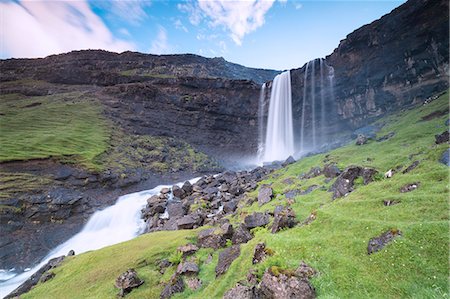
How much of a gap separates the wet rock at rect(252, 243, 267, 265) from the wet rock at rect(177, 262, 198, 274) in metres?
3.43

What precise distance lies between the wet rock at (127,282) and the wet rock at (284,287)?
6514 mm

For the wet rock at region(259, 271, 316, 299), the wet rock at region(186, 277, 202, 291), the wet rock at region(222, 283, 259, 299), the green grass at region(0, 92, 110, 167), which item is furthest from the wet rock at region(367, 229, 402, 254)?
the green grass at region(0, 92, 110, 167)

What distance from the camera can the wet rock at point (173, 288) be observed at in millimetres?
10266

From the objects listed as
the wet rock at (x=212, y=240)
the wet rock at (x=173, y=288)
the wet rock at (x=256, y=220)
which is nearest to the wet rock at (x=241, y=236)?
the wet rock at (x=212, y=240)

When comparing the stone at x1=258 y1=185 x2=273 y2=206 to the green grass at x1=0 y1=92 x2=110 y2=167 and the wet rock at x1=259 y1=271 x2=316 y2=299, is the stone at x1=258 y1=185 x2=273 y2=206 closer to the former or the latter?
the wet rock at x1=259 y1=271 x2=316 y2=299

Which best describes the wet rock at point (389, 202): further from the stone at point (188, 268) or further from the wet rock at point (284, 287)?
the stone at point (188, 268)

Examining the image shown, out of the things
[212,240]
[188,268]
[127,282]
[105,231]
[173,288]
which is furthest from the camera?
[105,231]

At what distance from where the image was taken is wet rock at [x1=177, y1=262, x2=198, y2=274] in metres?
11.1

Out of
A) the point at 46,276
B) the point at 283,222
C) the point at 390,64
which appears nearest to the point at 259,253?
the point at 283,222

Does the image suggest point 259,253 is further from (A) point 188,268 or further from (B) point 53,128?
(B) point 53,128

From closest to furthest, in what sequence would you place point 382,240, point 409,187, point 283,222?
1. point 382,240
2. point 409,187
3. point 283,222

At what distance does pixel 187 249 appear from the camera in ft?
43.1

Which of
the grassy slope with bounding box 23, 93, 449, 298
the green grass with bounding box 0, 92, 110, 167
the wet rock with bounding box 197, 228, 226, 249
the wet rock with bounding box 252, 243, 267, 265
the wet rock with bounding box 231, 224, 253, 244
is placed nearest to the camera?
the grassy slope with bounding box 23, 93, 449, 298

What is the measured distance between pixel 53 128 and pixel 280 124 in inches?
2122
